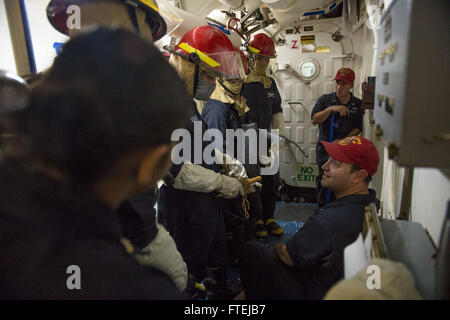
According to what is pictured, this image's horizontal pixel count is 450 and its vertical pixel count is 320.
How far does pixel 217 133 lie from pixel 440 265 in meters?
1.86

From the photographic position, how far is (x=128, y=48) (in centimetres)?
58

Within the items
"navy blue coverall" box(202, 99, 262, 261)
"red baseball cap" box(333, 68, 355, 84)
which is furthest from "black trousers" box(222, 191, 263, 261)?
"red baseball cap" box(333, 68, 355, 84)

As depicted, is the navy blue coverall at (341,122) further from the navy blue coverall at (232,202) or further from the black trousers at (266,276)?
the black trousers at (266,276)

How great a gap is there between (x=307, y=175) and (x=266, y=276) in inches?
128

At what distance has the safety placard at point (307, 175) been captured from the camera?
454cm

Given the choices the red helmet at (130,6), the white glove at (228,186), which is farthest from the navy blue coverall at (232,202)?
the red helmet at (130,6)

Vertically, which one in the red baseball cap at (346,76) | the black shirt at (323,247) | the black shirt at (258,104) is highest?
the red baseball cap at (346,76)

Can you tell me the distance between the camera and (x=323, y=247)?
1434 mm

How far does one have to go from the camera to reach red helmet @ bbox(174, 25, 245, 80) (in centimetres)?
217

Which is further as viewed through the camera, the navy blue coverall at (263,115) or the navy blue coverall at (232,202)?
the navy blue coverall at (263,115)

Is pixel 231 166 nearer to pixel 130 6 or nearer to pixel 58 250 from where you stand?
pixel 130 6

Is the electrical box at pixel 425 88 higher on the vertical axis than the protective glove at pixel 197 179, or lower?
higher

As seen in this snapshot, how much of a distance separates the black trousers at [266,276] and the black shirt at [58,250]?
0.99 meters

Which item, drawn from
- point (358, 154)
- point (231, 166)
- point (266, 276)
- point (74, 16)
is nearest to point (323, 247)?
point (266, 276)
